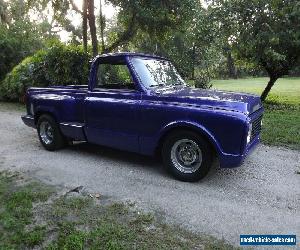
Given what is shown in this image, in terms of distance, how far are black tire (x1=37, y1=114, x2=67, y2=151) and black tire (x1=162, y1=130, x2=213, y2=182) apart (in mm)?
2754

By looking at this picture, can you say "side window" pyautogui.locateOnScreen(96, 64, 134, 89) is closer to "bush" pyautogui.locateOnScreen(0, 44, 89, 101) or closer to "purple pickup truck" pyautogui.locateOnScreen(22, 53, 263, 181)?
"purple pickup truck" pyautogui.locateOnScreen(22, 53, 263, 181)

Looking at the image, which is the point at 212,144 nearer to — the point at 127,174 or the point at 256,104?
the point at 256,104

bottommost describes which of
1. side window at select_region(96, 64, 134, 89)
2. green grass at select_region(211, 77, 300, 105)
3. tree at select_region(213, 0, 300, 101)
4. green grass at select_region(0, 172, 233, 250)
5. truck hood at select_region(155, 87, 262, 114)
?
green grass at select_region(211, 77, 300, 105)

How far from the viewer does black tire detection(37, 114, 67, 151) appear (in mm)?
7301

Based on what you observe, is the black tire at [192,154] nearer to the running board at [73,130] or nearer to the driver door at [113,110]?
the driver door at [113,110]

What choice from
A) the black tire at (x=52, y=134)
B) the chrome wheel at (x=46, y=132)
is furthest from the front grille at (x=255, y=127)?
the chrome wheel at (x=46, y=132)

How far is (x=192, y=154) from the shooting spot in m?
5.51

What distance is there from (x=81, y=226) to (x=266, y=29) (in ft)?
44.6

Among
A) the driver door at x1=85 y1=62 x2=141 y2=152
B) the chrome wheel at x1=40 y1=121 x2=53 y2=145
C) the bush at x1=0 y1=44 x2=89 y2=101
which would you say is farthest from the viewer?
the bush at x1=0 y1=44 x2=89 y2=101

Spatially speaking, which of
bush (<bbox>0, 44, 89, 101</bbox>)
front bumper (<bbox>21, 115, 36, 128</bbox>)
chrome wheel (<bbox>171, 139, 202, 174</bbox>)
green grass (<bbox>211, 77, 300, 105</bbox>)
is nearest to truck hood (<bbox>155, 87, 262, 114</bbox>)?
chrome wheel (<bbox>171, 139, 202, 174</bbox>)

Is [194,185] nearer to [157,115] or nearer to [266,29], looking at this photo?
[157,115]

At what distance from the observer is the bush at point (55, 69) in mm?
13711

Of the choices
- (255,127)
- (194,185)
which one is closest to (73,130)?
(194,185)

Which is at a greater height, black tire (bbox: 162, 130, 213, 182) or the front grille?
the front grille
